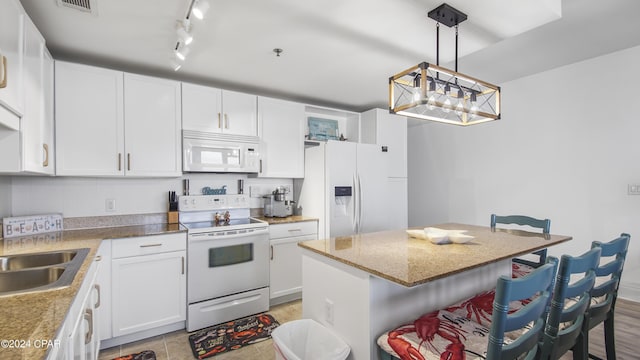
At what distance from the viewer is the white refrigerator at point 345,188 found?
3.36 meters

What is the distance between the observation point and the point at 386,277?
130 cm

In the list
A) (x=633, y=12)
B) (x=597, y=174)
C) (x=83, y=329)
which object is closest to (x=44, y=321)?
(x=83, y=329)

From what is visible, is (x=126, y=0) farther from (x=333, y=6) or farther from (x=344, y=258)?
(x=344, y=258)

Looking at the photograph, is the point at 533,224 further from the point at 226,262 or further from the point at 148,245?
the point at 148,245

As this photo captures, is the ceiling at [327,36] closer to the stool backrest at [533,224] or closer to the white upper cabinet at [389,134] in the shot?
the white upper cabinet at [389,134]

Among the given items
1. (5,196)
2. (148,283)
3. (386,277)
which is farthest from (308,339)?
(5,196)

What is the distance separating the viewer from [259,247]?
2980 millimetres

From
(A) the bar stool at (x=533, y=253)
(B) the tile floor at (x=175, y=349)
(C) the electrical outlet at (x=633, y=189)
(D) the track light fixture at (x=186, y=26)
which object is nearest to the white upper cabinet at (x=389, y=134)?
(A) the bar stool at (x=533, y=253)

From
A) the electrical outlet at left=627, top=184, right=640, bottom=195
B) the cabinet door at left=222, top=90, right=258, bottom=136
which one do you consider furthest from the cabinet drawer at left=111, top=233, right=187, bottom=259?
the electrical outlet at left=627, top=184, right=640, bottom=195

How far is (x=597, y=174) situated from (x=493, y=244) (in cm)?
212

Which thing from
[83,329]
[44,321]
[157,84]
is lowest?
[83,329]

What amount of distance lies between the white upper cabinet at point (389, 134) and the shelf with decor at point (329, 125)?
0.52 feet

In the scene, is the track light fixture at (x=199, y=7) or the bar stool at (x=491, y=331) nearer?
the bar stool at (x=491, y=331)

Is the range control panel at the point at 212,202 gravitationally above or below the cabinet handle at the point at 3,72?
below
